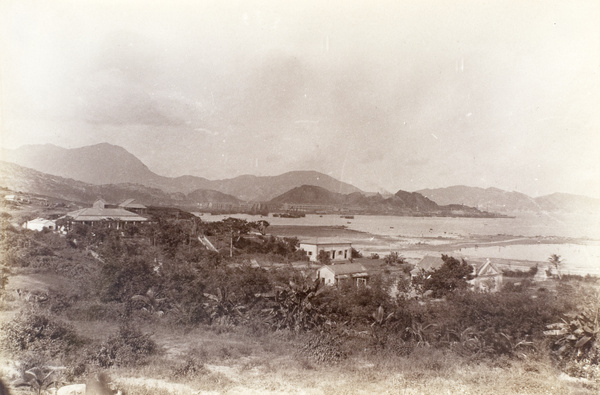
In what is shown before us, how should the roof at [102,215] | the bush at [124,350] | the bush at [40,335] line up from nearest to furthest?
the bush at [124,350]
the bush at [40,335]
the roof at [102,215]

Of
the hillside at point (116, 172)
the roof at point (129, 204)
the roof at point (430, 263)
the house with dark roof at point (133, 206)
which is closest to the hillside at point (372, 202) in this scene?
the hillside at point (116, 172)

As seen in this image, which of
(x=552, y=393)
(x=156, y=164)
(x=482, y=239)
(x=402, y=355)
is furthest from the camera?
(x=156, y=164)

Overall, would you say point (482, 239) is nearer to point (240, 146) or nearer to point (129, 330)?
point (240, 146)

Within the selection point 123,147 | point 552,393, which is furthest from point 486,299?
point 123,147

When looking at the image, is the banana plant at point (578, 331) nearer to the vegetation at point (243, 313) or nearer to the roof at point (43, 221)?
the vegetation at point (243, 313)

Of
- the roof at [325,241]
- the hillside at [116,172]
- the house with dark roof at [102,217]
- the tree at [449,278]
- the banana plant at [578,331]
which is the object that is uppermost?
the hillside at [116,172]

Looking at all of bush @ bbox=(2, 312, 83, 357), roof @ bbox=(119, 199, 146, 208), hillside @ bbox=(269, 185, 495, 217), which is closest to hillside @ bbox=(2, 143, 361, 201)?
hillside @ bbox=(269, 185, 495, 217)
